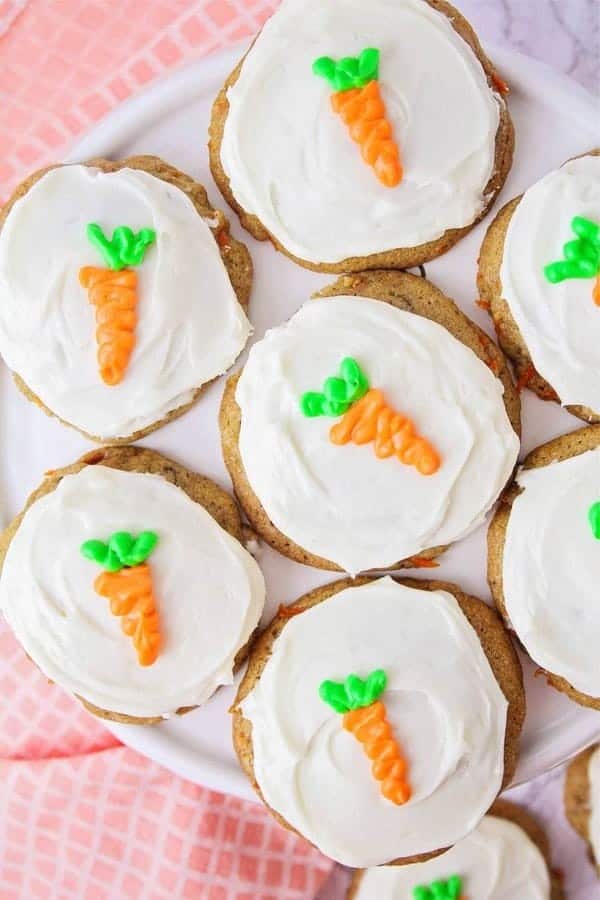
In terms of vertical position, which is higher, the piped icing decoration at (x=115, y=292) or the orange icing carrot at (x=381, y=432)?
the piped icing decoration at (x=115, y=292)

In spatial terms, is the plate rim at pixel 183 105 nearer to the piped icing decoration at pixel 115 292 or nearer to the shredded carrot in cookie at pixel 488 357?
the piped icing decoration at pixel 115 292

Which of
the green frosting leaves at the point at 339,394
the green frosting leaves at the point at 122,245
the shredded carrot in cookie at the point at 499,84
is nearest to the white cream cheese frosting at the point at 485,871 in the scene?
the green frosting leaves at the point at 339,394

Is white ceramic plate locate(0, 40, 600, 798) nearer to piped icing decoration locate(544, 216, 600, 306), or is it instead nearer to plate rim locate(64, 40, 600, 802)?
plate rim locate(64, 40, 600, 802)

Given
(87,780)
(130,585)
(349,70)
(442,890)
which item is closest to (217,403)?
(130,585)

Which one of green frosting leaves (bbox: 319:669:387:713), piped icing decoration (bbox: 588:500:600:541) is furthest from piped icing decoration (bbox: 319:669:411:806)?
piped icing decoration (bbox: 588:500:600:541)

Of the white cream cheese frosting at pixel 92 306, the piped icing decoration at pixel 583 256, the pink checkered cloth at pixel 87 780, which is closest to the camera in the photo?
the piped icing decoration at pixel 583 256
